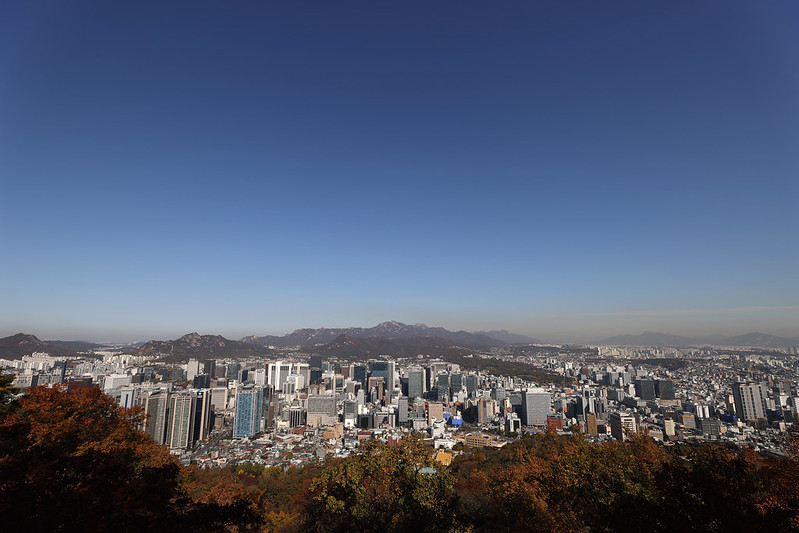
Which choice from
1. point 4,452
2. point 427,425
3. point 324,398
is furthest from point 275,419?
point 4,452

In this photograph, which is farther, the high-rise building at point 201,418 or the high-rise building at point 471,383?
the high-rise building at point 471,383

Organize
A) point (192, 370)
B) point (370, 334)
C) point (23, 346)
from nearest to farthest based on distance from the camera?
1. point (192, 370)
2. point (23, 346)
3. point (370, 334)

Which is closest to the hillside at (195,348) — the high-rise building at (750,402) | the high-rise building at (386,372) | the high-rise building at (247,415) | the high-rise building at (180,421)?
the high-rise building at (386,372)

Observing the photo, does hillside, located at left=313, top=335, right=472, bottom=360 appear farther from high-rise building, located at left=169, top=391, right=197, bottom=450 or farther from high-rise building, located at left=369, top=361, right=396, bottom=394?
high-rise building, located at left=169, top=391, right=197, bottom=450

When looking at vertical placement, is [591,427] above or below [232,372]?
below

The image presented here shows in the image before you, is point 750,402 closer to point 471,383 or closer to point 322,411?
point 471,383

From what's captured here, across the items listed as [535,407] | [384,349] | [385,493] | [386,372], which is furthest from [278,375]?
[385,493]

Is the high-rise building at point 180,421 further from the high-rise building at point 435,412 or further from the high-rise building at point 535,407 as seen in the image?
the high-rise building at point 535,407
